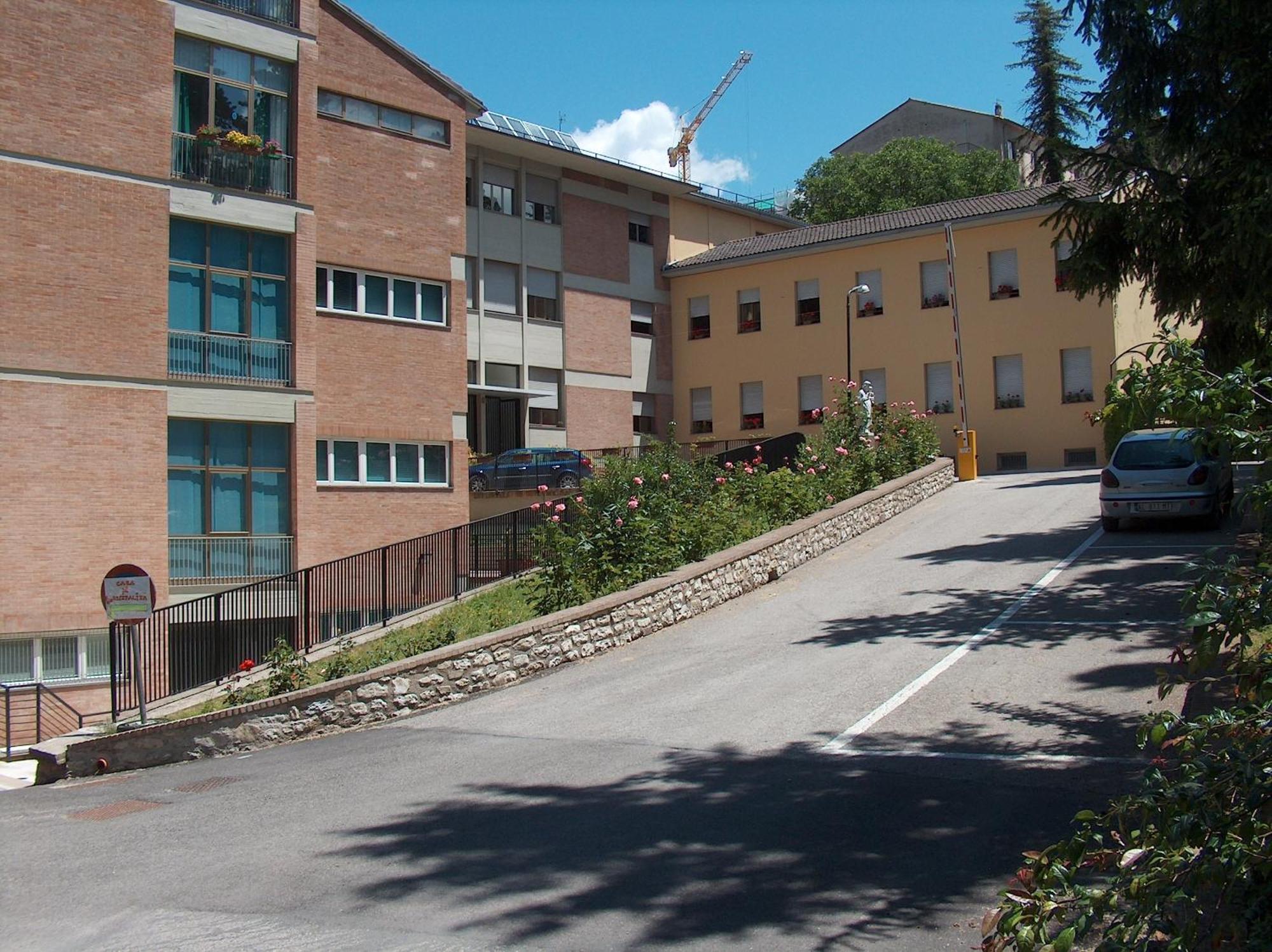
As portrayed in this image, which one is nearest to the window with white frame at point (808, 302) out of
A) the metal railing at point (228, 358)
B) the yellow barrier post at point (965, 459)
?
the yellow barrier post at point (965, 459)

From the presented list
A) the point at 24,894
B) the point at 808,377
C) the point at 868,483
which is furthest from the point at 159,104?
the point at 808,377

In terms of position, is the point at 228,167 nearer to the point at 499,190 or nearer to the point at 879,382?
the point at 499,190

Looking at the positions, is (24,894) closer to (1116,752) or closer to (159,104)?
(1116,752)

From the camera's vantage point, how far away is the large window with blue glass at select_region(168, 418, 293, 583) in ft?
67.6

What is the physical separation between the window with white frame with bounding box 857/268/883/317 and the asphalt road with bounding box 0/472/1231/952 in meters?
25.8

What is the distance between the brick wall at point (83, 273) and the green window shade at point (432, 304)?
20.5ft

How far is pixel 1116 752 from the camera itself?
26.5 ft

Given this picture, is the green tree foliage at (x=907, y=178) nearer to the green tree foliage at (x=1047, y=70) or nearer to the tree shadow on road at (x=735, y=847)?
the green tree foliage at (x=1047, y=70)

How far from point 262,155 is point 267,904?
18284mm

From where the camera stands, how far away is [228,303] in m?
21.4

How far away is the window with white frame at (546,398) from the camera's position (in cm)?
3778

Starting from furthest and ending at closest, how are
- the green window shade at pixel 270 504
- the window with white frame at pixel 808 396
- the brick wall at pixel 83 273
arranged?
the window with white frame at pixel 808 396
the green window shade at pixel 270 504
the brick wall at pixel 83 273

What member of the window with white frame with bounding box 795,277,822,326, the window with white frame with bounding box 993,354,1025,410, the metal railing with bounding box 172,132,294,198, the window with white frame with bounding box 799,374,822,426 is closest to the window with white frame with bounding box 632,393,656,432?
the window with white frame with bounding box 799,374,822,426

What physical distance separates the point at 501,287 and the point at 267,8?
15274 millimetres
